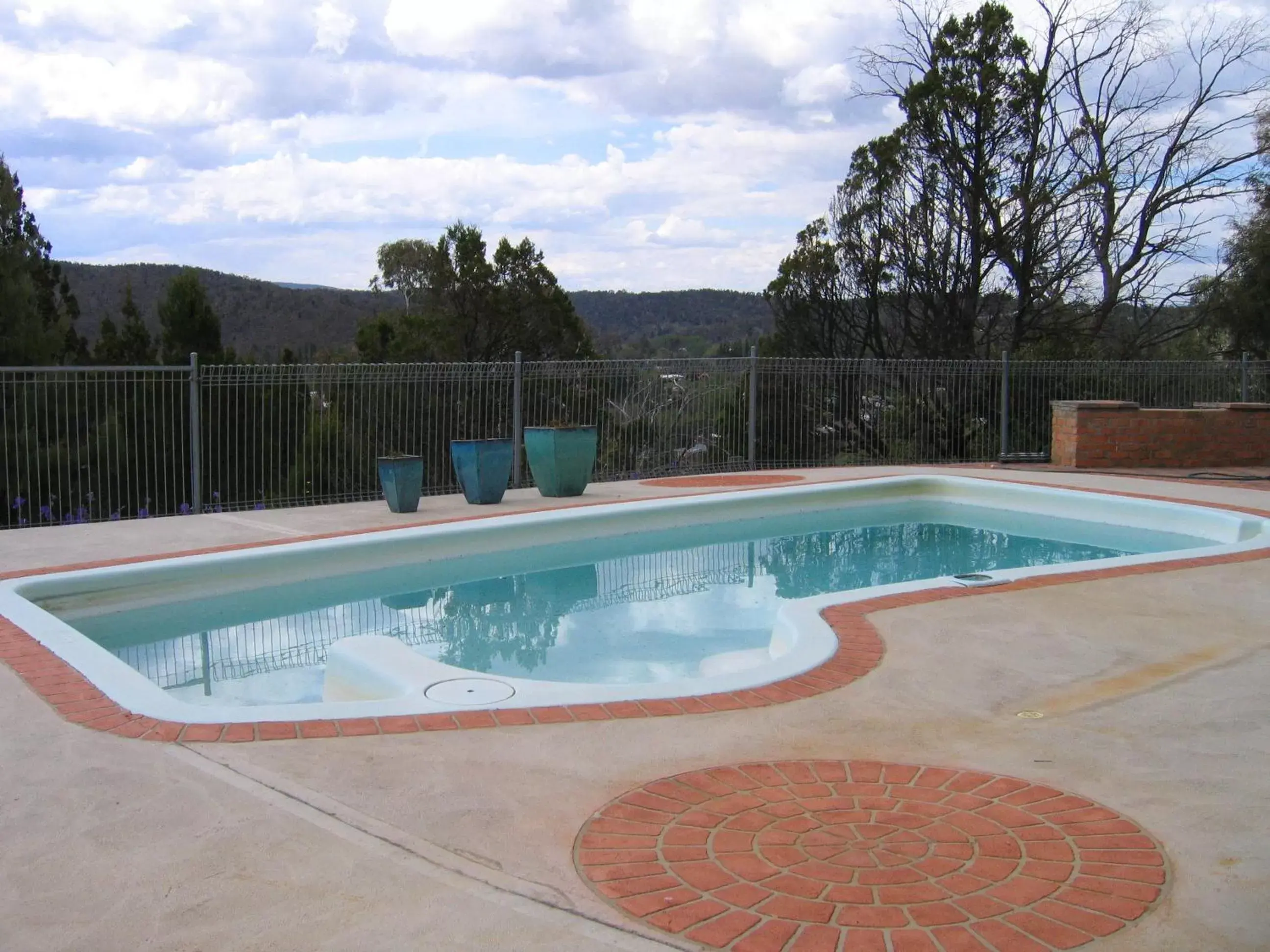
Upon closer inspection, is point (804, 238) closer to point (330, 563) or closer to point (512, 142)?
point (512, 142)

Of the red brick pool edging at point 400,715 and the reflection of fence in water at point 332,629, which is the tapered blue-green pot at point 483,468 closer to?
the reflection of fence in water at point 332,629

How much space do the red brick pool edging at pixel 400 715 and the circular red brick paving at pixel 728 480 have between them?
690 cm

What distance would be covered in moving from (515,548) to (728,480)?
4414 millimetres

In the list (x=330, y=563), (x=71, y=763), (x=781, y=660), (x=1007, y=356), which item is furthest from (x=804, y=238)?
(x=71, y=763)

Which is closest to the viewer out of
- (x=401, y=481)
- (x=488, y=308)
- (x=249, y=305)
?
(x=401, y=481)

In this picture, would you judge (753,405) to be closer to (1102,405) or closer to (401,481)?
(1102,405)

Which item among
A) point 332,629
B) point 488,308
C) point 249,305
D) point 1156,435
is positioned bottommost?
point 332,629

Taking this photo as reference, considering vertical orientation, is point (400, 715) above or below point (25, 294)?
below

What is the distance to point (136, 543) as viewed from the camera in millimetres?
8672

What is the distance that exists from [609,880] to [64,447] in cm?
1402

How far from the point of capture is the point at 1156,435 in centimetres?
1502

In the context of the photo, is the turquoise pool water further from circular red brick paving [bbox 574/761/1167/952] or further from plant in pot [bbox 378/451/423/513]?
circular red brick paving [bbox 574/761/1167/952]

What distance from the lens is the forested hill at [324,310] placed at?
3497 centimetres

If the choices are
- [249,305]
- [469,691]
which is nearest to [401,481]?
[469,691]
